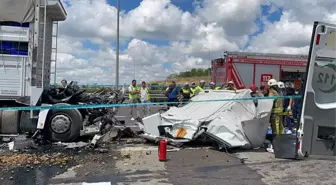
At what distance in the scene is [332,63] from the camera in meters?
4.30

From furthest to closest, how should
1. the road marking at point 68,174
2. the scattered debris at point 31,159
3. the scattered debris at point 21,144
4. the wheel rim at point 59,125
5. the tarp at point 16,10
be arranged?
1. the wheel rim at point 59,125
2. the tarp at point 16,10
3. the scattered debris at point 21,144
4. the scattered debris at point 31,159
5. the road marking at point 68,174

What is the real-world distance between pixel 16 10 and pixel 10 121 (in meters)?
2.47

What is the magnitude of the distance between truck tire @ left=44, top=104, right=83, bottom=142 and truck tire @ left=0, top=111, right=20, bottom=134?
0.72 meters

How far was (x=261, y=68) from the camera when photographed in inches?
619

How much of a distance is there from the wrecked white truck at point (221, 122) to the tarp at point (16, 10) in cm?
341

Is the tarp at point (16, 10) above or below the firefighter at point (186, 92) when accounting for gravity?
above

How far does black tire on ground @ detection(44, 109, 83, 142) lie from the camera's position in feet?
27.7

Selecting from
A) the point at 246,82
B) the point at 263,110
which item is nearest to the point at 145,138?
the point at 263,110

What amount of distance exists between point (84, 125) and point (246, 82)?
8.41 metres

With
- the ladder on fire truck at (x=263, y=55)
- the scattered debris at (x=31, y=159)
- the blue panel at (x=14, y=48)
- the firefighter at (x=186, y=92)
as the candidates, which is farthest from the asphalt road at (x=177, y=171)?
the ladder on fire truck at (x=263, y=55)

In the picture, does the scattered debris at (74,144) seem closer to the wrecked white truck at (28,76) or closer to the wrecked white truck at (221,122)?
the wrecked white truck at (28,76)

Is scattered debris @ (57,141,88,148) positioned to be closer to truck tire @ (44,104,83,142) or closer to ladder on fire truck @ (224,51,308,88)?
truck tire @ (44,104,83,142)

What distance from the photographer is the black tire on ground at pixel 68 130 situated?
332 inches

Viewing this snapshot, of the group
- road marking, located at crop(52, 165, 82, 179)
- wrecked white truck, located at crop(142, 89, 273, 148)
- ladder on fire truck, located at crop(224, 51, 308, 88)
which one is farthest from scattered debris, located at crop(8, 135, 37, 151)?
ladder on fire truck, located at crop(224, 51, 308, 88)
